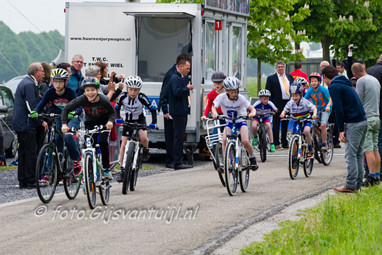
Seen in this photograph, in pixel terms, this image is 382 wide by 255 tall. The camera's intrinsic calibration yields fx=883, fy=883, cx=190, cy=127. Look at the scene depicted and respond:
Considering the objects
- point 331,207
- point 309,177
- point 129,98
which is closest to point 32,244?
point 331,207

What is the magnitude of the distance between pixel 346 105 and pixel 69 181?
392 cm

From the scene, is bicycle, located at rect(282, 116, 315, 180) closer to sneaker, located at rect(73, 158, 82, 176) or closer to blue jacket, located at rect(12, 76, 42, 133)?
sneaker, located at rect(73, 158, 82, 176)

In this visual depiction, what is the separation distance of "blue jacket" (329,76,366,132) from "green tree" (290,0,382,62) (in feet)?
101

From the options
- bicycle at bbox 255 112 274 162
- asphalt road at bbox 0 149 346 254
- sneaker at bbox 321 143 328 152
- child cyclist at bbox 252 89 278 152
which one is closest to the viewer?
asphalt road at bbox 0 149 346 254

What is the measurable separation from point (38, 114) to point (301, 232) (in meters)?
4.73

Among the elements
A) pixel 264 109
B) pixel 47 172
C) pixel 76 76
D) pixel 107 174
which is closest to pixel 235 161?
pixel 107 174

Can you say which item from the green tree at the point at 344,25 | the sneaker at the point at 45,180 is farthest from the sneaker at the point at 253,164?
the green tree at the point at 344,25

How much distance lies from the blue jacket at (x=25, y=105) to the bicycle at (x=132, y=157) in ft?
5.42

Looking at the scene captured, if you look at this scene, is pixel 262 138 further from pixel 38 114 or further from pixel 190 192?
pixel 38 114

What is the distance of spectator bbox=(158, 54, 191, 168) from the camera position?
17.1 m

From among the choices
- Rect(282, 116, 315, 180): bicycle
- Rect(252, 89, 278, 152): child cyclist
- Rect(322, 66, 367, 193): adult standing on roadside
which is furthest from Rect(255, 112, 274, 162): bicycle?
Rect(322, 66, 367, 193): adult standing on roadside

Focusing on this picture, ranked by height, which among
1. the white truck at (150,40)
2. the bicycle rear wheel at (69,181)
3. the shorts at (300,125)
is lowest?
the bicycle rear wheel at (69,181)

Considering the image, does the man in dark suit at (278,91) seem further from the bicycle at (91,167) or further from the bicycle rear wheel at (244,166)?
the bicycle at (91,167)

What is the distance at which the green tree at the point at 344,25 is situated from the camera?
4334 cm
